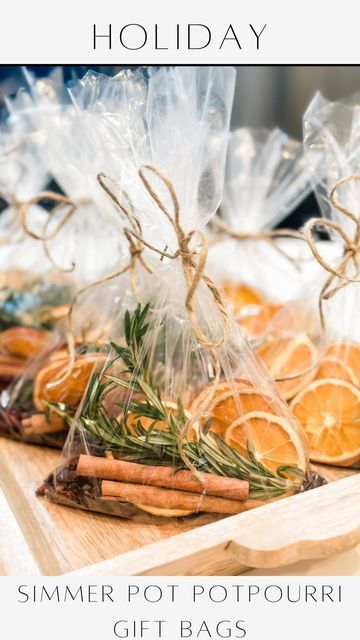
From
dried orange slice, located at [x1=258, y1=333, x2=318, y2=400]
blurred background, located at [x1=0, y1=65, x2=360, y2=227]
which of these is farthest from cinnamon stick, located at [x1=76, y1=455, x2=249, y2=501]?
blurred background, located at [x1=0, y1=65, x2=360, y2=227]

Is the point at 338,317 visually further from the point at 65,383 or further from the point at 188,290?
the point at 65,383

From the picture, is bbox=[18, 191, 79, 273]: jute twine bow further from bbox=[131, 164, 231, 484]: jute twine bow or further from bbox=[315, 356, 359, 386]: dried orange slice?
bbox=[315, 356, 359, 386]: dried orange slice

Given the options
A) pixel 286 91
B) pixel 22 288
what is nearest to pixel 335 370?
pixel 22 288

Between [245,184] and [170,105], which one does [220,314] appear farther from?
[245,184]

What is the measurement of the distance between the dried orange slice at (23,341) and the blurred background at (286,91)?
7.34 ft

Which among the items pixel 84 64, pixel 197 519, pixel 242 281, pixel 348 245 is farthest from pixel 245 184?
pixel 197 519

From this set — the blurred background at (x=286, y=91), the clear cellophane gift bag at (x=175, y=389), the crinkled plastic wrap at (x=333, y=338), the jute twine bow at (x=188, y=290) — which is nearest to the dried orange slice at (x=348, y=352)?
the crinkled plastic wrap at (x=333, y=338)

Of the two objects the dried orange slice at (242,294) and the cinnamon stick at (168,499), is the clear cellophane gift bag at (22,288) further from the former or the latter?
the dried orange slice at (242,294)

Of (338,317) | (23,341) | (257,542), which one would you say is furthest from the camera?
(23,341)

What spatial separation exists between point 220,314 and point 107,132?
0.35 meters

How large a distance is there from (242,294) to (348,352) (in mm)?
639

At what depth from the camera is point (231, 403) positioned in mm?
957

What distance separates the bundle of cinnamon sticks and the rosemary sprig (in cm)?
1

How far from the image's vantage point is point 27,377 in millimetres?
1239
